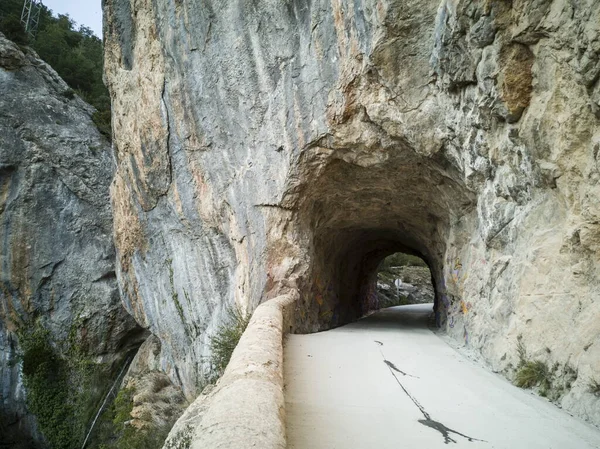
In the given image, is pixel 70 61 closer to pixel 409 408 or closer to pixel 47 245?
pixel 47 245

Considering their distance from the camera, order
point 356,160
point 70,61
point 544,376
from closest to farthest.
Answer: point 544,376, point 356,160, point 70,61

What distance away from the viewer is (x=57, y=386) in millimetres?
16641

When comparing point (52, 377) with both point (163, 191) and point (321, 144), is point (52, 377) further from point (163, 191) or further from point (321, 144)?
point (321, 144)

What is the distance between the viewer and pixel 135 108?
38.2ft

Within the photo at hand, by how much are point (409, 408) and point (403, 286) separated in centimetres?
2586

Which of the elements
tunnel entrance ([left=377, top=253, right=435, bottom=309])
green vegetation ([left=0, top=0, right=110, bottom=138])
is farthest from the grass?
green vegetation ([left=0, top=0, right=110, bottom=138])

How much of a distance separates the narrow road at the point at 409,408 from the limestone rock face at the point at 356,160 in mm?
475

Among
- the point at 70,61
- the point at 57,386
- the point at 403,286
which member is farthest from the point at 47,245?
the point at 403,286

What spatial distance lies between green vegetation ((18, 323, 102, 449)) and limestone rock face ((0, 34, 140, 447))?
13.0 inches

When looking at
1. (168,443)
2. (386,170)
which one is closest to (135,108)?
(386,170)

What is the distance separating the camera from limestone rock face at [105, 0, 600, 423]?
14.3ft

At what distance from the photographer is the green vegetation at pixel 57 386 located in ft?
52.5

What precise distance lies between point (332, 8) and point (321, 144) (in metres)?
2.54

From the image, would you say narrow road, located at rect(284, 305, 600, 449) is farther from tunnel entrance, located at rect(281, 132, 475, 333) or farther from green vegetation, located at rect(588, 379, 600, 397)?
tunnel entrance, located at rect(281, 132, 475, 333)
